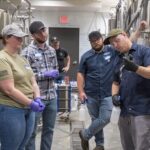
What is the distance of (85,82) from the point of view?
4660mm

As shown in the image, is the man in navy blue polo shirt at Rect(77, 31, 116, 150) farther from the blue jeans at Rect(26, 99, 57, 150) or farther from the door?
the door

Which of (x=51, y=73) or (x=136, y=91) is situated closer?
(x=136, y=91)

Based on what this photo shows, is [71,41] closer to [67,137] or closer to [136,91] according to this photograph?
[67,137]

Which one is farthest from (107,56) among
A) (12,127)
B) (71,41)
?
(71,41)

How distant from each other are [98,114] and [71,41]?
8816mm

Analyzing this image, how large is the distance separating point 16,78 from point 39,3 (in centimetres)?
919

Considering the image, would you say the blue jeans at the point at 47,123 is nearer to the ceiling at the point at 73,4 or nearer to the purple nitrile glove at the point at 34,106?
the purple nitrile glove at the point at 34,106

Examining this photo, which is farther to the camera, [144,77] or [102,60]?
[102,60]

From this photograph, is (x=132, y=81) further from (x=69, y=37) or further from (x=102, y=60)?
(x=69, y=37)

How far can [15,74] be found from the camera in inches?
111

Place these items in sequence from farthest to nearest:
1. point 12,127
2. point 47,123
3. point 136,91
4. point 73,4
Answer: point 73,4, point 47,123, point 136,91, point 12,127

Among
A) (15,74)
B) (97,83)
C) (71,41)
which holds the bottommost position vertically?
(97,83)

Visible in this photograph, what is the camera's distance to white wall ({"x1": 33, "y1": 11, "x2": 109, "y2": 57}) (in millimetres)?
13203

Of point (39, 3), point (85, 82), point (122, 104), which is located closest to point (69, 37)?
point (39, 3)
